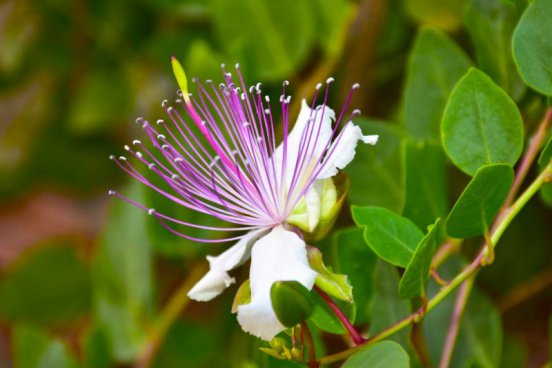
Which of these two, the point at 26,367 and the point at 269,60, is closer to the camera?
the point at 26,367

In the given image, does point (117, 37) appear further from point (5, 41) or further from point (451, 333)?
point (451, 333)

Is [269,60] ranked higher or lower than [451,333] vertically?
higher

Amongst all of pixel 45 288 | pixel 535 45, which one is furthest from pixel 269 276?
pixel 45 288

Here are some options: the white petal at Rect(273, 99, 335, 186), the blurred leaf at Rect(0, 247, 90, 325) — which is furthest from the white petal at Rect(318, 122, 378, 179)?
the blurred leaf at Rect(0, 247, 90, 325)

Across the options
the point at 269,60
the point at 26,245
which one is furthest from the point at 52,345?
the point at 26,245

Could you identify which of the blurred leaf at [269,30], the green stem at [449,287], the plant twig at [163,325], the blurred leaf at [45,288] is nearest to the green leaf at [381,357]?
the green stem at [449,287]

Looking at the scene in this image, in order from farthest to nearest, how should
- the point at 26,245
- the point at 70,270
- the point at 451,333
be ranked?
the point at 26,245 → the point at 70,270 → the point at 451,333

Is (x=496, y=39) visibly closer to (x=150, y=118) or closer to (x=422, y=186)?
(x=422, y=186)
